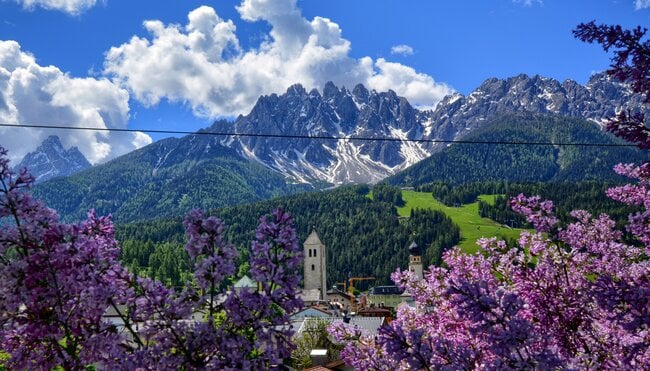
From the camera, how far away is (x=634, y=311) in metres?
6.13

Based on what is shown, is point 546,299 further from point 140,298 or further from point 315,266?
point 315,266

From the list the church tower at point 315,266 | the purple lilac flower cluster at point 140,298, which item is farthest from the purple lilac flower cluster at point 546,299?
the church tower at point 315,266

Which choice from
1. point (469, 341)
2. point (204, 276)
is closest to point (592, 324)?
point (469, 341)

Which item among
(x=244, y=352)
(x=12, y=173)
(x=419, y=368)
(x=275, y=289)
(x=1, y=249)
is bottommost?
(x=419, y=368)

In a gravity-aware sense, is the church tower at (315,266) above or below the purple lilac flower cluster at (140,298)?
below

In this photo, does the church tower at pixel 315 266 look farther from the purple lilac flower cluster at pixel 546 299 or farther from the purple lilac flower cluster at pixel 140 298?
the purple lilac flower cluster at pixel 140 298

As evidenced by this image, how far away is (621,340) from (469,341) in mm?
2178

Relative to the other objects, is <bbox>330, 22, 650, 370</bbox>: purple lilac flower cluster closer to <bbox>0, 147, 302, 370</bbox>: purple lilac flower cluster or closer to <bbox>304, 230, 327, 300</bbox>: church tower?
<bbox>0, 147, 302, 370</bbox>: purple lilac flower cluster

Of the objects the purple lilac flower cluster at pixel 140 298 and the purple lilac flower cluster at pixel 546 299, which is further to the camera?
the purple lilac flower cluster at pixel 546 299

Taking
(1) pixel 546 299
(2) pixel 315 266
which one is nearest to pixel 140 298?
(1) pixel 546 299

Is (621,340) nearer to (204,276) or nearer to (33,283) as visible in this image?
(204,276)

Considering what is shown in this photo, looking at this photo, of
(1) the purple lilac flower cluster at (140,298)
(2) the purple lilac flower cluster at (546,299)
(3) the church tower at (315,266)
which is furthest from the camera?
(3) the church tower at (315,266)

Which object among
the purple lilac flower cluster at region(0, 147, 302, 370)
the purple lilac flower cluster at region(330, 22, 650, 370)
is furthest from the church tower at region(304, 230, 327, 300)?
the purple lilac flower cluster at region(0, 147, 302, 370)

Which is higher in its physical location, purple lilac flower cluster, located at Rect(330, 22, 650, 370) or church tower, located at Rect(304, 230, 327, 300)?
purple lilac flower cluster, located at Rect(330, 22, 650, 370)
